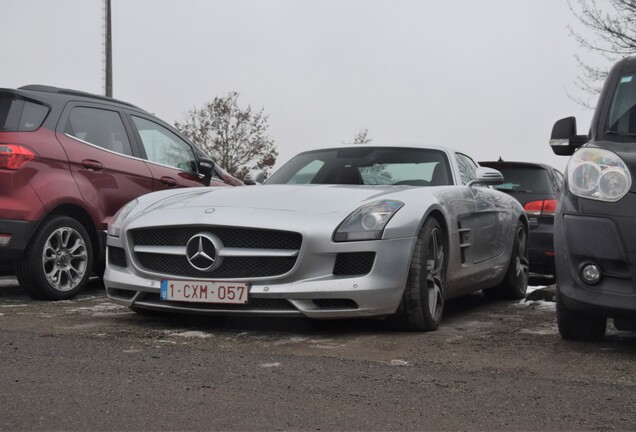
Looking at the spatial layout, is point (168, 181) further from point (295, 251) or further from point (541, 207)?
point (541, 207)

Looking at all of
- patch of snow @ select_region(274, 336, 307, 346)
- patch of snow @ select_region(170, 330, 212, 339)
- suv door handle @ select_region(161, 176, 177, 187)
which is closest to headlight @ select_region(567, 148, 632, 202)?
patch of snow @ select_region(274, 336, 307, 346)

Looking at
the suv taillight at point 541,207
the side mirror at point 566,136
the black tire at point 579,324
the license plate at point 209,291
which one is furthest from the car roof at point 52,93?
the suv taillight at point 541,207

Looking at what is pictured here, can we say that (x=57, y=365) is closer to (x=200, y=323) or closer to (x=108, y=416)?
(x=108, y=416)

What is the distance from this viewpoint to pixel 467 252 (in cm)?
666

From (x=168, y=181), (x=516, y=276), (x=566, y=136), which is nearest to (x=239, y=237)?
(x=566, y=136)

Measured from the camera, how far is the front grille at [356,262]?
17.5 feet

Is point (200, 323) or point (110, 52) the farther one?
point (110, 52)

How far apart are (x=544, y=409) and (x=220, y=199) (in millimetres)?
2982

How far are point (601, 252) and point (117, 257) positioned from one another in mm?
3146

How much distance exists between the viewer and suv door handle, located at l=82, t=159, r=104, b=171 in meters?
7.60

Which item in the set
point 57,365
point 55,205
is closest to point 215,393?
point 57,365

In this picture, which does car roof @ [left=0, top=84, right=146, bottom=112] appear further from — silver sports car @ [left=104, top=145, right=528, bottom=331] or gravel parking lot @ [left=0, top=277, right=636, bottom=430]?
gravel parking lot @ [left=0, top=277, right=636, bottom=430]

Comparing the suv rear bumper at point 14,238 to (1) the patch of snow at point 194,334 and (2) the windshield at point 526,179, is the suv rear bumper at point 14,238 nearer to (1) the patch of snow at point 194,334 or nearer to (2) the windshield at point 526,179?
(1) the patch of snow at point 194,334

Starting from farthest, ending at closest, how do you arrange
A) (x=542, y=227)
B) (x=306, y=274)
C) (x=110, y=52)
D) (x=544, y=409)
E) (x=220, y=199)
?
(x=110, y=52), (x=542, y=227), (x=220, y=199), (x=306, y=274), (x=544, y=409)
